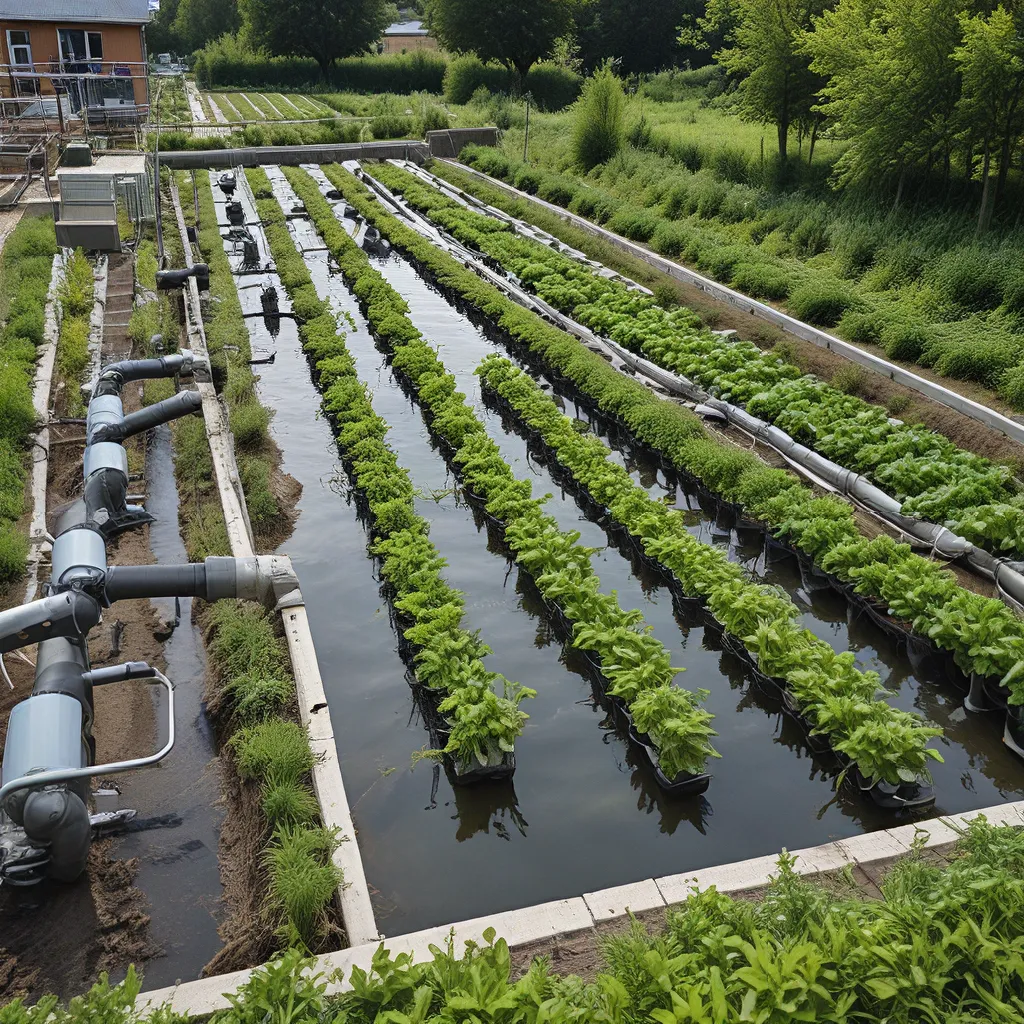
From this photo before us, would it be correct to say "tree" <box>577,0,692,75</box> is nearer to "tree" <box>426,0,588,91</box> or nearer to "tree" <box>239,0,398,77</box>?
"tree" <box>426,0,588,91</box>

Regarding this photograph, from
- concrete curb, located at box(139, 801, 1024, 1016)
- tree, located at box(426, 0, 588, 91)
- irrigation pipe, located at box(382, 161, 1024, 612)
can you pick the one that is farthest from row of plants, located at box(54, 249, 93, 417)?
tree, located at box(426, 0, 588, 91)

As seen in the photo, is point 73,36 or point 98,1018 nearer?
point 98,1018

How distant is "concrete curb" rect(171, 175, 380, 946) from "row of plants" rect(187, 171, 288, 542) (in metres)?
0.19

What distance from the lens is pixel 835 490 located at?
10.7m

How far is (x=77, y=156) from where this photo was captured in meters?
20.5

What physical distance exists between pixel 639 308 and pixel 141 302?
8.09 meters

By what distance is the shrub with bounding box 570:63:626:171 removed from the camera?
26156 millimetres

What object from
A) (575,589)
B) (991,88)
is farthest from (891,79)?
(575,589)

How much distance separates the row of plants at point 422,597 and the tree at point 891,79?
10442mm

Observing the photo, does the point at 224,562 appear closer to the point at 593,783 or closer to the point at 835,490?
the point at 593,783

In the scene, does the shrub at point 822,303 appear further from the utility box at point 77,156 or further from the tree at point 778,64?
the utility box at point 77,156

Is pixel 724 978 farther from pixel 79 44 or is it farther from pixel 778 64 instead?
pixel 79 44

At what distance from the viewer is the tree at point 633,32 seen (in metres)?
48.4

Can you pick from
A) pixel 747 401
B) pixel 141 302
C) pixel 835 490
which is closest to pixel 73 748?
pixel 835 490
